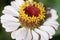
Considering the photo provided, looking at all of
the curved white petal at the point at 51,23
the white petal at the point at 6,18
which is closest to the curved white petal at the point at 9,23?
the white petal at the point at 6,18

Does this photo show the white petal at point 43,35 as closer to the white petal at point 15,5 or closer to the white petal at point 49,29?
the white petal at point 49,29

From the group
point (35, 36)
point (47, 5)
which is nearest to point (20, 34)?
point (35, 36)

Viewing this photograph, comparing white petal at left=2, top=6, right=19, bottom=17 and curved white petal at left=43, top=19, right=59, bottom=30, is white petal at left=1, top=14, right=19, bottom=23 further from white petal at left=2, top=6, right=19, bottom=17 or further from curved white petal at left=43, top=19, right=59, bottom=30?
curved white petal at left=43, top=19, right=59, bottom=30

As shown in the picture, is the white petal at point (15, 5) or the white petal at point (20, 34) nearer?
the white petal at point (20, 34)

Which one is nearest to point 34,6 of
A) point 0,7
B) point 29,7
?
point 29,7

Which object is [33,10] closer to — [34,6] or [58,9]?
[34,6]

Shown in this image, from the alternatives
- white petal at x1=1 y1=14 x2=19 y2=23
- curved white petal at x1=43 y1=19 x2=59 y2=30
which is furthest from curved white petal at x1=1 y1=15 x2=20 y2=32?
curved white petal at x1=43 y1=19 x2=59 y2=30

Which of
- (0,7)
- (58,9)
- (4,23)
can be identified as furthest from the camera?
(58,9)
